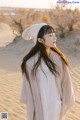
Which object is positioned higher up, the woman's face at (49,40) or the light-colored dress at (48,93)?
the woman's face at (49,40)

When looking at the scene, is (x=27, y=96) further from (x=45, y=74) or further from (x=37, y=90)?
(x=45, y=74)

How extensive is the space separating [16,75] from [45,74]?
8123 mm

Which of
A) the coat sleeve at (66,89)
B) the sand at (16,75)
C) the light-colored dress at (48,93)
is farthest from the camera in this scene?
the sand at (16,75)

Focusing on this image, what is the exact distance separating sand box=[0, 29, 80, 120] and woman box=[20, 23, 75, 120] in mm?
3246

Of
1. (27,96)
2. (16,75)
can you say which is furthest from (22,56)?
(27,96)

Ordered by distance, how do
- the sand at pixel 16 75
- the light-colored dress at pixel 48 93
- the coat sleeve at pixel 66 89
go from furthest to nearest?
the sand at pixel 16 75 < the coat sleeve at pixel 66 89 < the light-colored dress at pixel 48 93

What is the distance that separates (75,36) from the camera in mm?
18938

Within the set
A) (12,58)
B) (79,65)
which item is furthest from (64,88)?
(12,58)

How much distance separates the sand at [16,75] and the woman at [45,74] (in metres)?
3.25

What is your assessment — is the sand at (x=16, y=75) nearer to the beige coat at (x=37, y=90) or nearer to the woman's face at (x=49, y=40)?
the beige coat at (x=37, y=90)

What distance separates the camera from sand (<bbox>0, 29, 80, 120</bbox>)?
8164 mm

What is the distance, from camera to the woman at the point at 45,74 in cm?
433

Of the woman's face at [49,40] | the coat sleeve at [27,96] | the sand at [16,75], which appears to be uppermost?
the woman's face at [49,40]

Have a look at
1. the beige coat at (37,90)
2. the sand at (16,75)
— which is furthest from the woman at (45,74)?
the sand at (16,75)
